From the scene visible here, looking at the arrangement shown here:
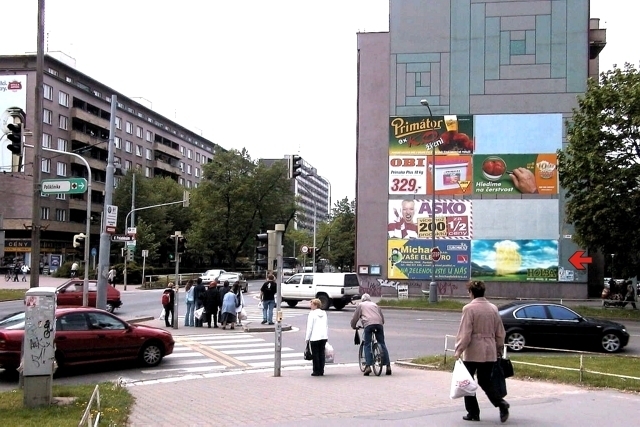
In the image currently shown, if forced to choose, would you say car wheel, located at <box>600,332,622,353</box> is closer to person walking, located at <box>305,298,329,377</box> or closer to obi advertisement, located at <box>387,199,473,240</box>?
person walking, located at <box>305,298,329,377</box>

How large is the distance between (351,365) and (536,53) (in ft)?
111

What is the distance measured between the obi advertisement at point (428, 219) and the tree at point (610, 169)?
11666mm

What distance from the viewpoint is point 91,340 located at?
534 inches

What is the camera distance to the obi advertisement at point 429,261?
4325 cm

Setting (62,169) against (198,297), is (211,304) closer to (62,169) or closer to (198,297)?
(198,297)

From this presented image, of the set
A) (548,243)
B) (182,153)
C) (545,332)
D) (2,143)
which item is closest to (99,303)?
(545,332)

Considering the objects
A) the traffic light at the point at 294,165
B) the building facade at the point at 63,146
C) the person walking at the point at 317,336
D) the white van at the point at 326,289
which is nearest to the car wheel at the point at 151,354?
the person walking at the point at 317,336

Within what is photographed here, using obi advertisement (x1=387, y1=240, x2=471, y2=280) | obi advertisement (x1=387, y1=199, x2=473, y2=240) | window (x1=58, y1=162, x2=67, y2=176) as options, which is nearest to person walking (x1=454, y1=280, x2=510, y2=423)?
obi advertisement (x1=387, y1=240, x2=471, y2=280)

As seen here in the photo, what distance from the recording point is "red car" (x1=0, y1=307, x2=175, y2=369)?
40.9ft

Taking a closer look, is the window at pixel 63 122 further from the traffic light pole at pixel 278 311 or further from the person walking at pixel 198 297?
the traffic light pole at pixel 278 311

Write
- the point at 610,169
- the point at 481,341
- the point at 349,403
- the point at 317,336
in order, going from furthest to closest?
the point at 610,169
the point at 317,336
the point at 349,403
the point at 481,341

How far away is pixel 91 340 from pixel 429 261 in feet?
104

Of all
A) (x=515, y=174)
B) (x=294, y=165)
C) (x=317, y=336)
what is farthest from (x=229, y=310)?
(x=515, y=174)

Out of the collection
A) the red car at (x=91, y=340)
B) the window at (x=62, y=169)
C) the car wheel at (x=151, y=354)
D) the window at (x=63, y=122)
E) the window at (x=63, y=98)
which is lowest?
the car wheel at (x=151, y=354)
